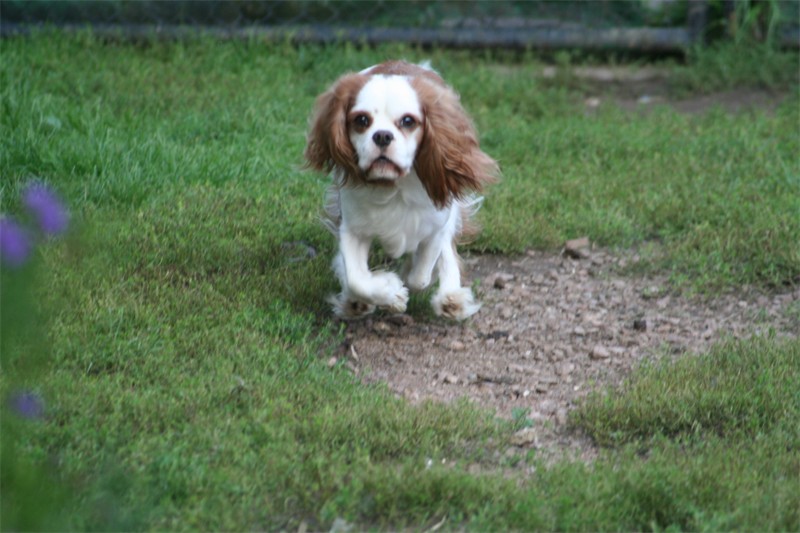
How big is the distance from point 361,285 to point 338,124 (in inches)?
24.3

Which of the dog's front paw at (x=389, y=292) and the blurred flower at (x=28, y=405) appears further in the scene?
the dog's front paw at (x=389, y=292)

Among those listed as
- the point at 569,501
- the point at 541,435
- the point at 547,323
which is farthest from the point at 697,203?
A: the point at 569,501

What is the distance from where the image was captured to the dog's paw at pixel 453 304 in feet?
15.3

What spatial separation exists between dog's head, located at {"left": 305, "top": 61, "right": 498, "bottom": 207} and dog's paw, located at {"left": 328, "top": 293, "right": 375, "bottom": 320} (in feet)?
1.61

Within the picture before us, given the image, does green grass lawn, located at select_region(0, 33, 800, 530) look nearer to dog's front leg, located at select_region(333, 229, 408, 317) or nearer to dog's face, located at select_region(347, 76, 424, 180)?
dog's front leg, located at select_region(333, 229, 408, 317)

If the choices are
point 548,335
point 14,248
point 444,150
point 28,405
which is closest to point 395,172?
point 444,150

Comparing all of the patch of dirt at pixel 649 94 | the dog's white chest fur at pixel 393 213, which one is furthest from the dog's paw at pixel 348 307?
the patch of dirt at pixel 649 94

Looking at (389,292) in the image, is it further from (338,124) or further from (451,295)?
(338,124)

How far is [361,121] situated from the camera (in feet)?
14.0

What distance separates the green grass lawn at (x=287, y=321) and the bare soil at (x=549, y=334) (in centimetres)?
13

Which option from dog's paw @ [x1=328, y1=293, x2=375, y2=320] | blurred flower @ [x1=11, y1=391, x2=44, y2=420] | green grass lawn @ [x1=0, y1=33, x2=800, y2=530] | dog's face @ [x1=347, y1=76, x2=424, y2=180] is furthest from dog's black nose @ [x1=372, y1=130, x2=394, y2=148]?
blurred flower @ [x1=11, y1=391, x2=44, y2=420]

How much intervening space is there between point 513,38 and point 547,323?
444cm

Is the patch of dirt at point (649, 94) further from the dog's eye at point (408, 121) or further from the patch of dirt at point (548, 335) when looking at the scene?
the dog's eye at point (408, 121)

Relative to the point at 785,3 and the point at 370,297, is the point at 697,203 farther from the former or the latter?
the point at 785,3
